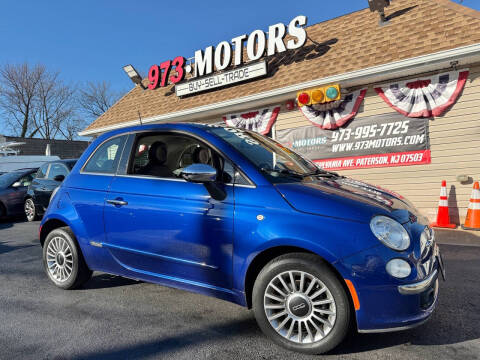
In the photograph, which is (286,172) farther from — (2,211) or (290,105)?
(2,211)

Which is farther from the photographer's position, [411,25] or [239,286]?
[411,25]

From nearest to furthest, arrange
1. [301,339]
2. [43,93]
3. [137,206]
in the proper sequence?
[301,339]
[137,206]
[43,93]

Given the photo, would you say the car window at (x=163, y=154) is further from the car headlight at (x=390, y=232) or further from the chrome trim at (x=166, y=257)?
the car headlight at (x=390, y=232)

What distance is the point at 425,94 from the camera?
6.75m

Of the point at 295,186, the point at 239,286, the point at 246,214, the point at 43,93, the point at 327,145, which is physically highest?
the point at 43,93

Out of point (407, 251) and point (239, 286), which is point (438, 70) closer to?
point (407, 251)

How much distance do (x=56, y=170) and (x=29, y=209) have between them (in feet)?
6.46

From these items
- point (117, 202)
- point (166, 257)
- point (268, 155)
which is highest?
point (268, 155)

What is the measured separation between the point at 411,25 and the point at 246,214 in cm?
738

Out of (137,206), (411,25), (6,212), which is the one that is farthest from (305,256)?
(6,212)

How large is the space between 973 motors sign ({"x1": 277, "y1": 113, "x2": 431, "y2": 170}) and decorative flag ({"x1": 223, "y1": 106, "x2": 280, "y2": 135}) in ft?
2.25

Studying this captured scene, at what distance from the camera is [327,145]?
26.6 feet

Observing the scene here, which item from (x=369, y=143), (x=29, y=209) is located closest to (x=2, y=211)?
(x=29, y=209)

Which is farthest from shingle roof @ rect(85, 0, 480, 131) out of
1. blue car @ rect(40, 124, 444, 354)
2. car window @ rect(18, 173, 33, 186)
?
blue car @ rect(40, 124, 444, 354)
